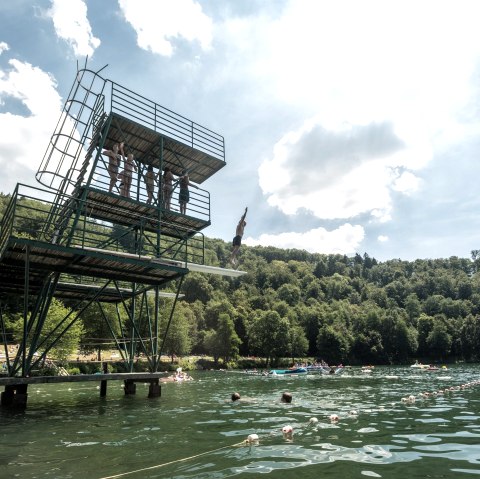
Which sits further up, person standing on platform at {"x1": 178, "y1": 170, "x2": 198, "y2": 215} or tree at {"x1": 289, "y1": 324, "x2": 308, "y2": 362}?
person standing on platform at {"x1": 178, "y1": 170, "x2": 198, "y2": 215}

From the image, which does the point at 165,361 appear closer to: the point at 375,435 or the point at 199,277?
the point at 375,435

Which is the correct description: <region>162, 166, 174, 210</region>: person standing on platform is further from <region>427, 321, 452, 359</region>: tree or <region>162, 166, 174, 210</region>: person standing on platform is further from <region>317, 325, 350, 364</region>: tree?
<region>427, 321, 452, 359</region>: tree

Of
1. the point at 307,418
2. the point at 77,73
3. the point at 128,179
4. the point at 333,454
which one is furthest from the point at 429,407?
the point at 77,73

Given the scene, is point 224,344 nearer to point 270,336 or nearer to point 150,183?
→ point 270,336

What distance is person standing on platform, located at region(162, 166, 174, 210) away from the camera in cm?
2469

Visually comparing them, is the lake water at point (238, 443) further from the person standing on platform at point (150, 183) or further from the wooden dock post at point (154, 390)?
the person standing on platform at point (150, 183)

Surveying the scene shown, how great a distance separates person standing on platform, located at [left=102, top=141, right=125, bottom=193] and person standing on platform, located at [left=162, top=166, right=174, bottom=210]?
3.19m

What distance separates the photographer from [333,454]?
10516mm

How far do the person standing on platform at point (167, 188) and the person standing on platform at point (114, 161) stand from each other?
319 cm

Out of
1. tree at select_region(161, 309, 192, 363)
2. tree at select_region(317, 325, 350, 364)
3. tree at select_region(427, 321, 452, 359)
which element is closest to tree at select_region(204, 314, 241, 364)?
tree at select_region(161, 309, 192, 363)

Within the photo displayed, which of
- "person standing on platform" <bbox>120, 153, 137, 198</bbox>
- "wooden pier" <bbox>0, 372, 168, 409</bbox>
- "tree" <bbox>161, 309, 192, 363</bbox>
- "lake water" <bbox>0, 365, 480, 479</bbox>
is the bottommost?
"lake water" <bbox>0, 365, 480, 479</bbox>

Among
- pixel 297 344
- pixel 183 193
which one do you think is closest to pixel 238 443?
pixel 183 193

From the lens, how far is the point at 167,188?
82.6ft

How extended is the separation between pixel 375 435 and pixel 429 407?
9.45 metres
